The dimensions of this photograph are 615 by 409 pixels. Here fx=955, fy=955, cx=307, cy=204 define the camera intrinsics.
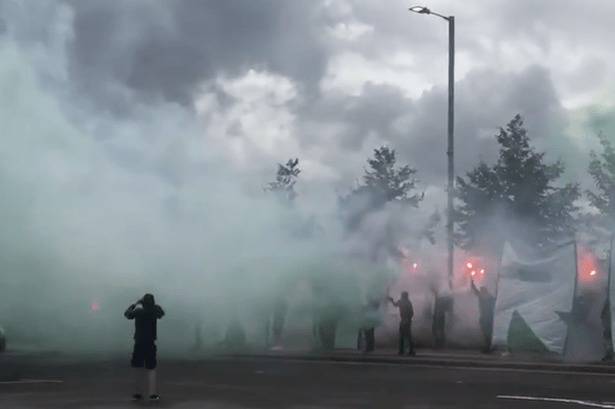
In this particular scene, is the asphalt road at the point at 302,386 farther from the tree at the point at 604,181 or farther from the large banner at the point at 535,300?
the tree at the point at 604,181

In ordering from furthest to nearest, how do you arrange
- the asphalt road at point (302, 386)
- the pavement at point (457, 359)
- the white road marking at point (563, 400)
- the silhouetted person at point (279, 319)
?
1. the silhouetted person at point (279, 319)
2. the pavement at point (457, 359)
3. the asphalt road at point (302, 386)
4. the white road marking at point (563, 400)

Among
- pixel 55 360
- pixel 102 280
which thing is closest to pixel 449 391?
pixel 102 280

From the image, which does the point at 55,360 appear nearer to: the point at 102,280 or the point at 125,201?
the point at 102,280

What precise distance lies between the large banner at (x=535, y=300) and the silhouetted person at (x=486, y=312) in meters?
0.15

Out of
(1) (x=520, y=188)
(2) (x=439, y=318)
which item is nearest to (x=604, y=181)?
(1) (x=520, y=188)

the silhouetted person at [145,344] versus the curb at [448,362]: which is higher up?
the silhouetted person at [145,344]

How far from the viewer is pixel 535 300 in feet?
77.8

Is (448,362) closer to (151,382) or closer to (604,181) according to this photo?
(151,382)

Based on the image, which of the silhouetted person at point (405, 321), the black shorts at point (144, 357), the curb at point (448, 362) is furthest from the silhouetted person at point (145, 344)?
the silhouetted person at point (405, 321)

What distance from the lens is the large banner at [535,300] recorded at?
75.9 feet

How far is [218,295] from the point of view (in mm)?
24000

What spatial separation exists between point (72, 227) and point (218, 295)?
4680 millimetres

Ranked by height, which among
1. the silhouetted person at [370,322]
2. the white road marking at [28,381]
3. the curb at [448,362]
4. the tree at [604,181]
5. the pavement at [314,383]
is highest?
the tree at [604,181]

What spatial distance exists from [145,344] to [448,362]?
907 centimetres
